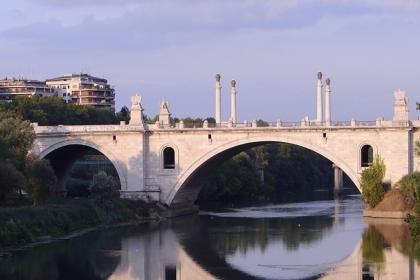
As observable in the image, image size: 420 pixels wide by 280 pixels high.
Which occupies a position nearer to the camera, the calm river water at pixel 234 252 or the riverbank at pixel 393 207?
the calm river water at pixel 234 252

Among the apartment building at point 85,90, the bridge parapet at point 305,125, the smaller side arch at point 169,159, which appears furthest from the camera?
the apartment building at point 85,90

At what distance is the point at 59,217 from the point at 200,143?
42.2 feet

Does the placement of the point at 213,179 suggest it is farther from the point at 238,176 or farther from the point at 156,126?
the point at 156,126

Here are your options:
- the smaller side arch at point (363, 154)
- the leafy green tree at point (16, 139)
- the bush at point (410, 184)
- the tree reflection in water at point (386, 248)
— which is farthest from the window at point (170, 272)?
the smaller side arch at point (363, 154)

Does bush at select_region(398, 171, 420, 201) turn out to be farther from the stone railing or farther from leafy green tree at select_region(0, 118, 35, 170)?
leafy green tree at select_region(0, 118, 35, 170)

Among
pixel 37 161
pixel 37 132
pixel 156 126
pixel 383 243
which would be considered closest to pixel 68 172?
pixel 37 132

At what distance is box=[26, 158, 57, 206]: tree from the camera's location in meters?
56.9

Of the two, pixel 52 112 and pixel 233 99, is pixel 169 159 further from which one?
pixel 52 112

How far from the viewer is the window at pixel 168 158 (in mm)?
65312

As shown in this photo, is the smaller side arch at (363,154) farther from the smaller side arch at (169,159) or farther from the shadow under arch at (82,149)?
the shadow under arch at (82,149)

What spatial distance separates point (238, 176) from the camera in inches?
3233

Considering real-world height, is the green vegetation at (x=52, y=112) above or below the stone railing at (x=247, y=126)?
above

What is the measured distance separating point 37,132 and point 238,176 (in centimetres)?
2061

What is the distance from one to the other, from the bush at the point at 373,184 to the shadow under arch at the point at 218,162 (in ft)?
4.16
